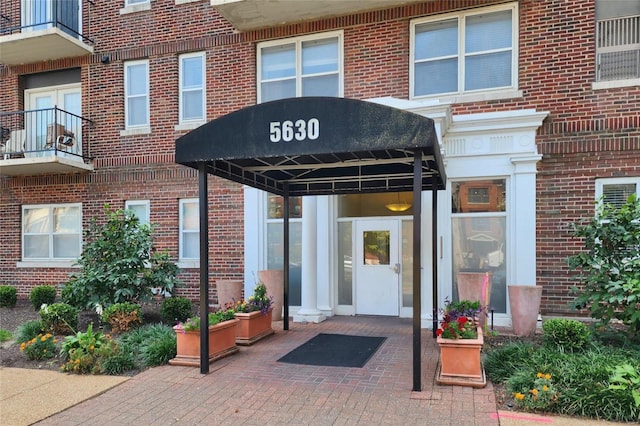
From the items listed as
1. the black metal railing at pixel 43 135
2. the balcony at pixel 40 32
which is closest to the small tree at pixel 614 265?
the black metal railing at pixel 43 135

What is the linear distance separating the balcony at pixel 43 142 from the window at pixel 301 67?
496cm

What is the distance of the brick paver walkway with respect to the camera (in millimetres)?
4301

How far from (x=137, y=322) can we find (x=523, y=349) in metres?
6.40

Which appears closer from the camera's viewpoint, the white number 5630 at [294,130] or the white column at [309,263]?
the white number 5630 at [294,130]

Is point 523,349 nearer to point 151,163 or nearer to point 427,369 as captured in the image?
point 427,369

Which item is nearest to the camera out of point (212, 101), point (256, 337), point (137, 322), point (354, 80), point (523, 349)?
point (523, 349)

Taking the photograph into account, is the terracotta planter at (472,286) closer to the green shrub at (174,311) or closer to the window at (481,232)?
the window at (481,232)

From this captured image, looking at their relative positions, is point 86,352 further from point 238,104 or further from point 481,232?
point 481,232

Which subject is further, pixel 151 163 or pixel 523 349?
pixel 151 163

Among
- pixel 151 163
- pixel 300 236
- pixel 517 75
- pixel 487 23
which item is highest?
pixel 487 23

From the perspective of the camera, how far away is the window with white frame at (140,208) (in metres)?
10.8

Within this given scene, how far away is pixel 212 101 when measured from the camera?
33.4 feet

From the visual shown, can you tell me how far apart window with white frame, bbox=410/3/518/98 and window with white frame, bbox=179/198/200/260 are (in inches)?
224

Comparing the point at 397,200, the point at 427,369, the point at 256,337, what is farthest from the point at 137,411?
the point at 397,200
